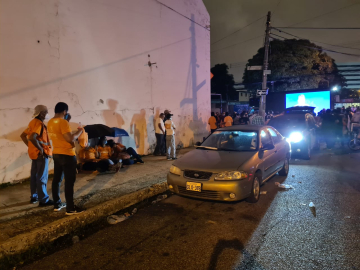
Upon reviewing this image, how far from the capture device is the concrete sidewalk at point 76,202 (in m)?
3.72

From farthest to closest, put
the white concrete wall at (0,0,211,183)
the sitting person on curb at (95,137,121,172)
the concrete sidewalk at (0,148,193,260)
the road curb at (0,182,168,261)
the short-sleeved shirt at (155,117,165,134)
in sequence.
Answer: the short-sleeved shirt at (155,117,165,134)
the sitting person on curb at (95,137,121,172)
the white concrete wall at (0,0,211,183)
the concrete sidewalk at (0,148,193,260)
the road curb at (0,182,168,261)

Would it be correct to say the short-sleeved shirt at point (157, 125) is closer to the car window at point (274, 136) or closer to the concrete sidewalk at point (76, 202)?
the concrete sidewalk at point (76, 202)

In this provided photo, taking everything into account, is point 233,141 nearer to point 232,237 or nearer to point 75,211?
point 232,237

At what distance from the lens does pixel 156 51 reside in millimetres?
10828

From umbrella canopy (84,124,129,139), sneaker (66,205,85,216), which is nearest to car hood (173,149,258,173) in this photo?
sneaker (66,205,85,216)

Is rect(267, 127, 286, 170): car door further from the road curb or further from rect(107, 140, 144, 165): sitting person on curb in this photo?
rect(107, 140, 144, 165): sitting person on curb

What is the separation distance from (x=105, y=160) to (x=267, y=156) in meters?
4.40

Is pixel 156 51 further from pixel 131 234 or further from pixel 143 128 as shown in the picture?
pixel 131 234

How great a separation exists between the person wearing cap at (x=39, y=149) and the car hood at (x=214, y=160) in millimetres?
2391

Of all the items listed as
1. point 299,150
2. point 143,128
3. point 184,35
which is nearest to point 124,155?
point 143,128

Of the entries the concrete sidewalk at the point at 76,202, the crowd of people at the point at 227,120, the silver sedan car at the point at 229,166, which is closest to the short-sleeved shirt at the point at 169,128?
the concrete sidewalk at the point at 76,202

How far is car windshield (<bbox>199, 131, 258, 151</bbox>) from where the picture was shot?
5.80 m

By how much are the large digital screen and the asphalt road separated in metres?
24.2

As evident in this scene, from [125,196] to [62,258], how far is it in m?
2.10
